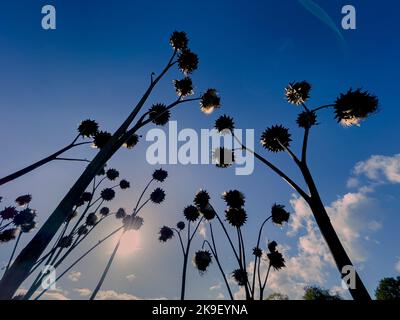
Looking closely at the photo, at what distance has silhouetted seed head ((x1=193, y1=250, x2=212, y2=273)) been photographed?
63.1ft

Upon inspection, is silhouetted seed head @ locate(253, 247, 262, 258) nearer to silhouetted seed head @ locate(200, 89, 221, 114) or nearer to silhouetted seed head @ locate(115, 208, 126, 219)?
silhouetted seed head @ locate(200, 89, 221, 114)

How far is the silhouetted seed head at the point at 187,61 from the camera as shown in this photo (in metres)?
13.8

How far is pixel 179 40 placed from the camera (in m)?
14.3

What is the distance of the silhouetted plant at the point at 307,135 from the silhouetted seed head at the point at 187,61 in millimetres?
3537

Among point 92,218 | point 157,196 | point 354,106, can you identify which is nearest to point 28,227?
point 92,218

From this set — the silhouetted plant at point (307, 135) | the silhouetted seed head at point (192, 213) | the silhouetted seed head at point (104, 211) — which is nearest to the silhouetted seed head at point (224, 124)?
the silhouetted plant at point (307, 135)

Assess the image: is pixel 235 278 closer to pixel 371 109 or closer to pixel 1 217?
pixel 371 109

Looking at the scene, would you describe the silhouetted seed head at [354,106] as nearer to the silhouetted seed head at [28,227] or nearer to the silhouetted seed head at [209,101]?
the silhouetted seed head at [209,101]

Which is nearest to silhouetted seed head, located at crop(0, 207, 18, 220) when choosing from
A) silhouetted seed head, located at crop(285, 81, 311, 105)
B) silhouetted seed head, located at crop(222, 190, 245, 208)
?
silhouetted seed head, located at crop(222, 190, 245, 208)

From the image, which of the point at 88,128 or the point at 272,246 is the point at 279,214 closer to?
the point at 272,246

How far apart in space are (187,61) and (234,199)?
9.74 meters

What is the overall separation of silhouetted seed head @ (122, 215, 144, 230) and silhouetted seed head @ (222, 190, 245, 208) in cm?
1161
